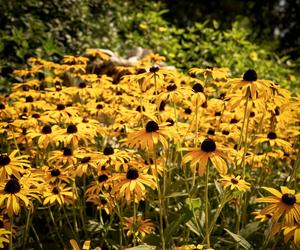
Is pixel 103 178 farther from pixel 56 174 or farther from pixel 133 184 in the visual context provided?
pixel 133 184

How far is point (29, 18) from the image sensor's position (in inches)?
258

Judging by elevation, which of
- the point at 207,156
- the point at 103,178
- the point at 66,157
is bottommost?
the point at 103,178

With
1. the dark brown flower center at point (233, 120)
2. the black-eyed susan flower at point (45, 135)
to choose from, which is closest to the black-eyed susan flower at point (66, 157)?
the black-eyed susan flower at point (45, 135)

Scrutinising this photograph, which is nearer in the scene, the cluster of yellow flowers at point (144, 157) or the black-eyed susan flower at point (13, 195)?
the black-eyed susan flower at point (13, 195)

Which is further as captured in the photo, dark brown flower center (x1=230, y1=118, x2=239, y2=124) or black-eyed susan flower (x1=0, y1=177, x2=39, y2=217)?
dark brown flower center (x1=230, y1=118, x2=239, y2=124)

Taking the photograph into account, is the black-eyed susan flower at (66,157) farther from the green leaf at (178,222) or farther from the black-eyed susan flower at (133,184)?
the green leaf at (178,222)

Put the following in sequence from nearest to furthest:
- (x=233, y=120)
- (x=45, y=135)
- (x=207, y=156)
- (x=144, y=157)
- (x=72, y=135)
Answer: (x=207, y=156) → (x=72, y=135) → (x=45, y=135) → (x=144, y=157) → (x=233, y=120)

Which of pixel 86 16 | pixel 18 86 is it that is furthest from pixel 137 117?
pixel 86 16

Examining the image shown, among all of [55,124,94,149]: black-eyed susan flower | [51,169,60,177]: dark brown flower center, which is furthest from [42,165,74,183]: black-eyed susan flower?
[55,124,94,149]: black-eyed susan flower

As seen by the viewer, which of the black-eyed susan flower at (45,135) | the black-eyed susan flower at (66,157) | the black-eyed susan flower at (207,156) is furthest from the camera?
the black-eyed susan flower at (45,135)

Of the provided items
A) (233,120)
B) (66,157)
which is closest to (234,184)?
(66,157)

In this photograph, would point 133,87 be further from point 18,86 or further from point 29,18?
point 29,18

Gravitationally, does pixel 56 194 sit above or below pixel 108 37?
below

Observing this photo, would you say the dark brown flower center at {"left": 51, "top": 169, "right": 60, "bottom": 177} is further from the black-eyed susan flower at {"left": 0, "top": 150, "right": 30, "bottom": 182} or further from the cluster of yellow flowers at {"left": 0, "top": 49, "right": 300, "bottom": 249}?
the black-eyed susan flower at {"left": 0, "top": 150, "right": 30, "bottom": 182}
